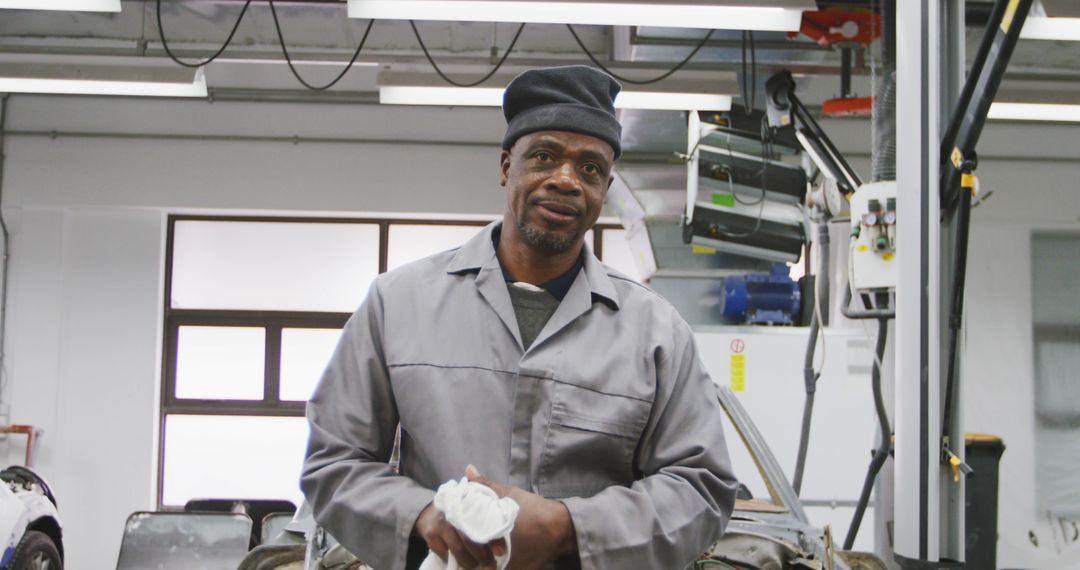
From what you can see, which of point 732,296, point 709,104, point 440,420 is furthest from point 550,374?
point 732,296

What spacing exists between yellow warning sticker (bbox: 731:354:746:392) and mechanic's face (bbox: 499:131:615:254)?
4.28 metres

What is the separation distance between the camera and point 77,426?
6.61 m

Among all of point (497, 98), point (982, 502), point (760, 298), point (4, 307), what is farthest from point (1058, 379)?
point (4, 307)

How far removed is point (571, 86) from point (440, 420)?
1.50ft

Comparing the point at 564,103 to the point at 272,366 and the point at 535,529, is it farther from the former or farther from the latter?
the point at 272,366

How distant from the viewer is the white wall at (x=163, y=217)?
6586mm

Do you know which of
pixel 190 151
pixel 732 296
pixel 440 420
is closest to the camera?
pixel 440 420

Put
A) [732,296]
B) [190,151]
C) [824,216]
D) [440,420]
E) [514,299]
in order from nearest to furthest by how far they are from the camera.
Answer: [440,420] < [514,299] < [824,216] < [732,296] < [190,151]

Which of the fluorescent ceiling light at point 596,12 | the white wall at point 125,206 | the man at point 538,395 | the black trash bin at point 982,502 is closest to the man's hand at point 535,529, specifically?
the man at point 538,395

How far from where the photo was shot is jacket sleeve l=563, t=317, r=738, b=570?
1122 mm

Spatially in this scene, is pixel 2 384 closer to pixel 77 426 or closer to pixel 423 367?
pixel 77 426

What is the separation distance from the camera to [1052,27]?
3801 mm

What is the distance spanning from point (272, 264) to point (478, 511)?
6.23m

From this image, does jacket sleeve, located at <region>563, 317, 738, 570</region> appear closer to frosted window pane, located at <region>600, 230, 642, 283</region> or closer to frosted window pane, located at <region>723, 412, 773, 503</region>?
frosted window pane, located at <region>723, 412, 773, 503</region>
